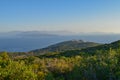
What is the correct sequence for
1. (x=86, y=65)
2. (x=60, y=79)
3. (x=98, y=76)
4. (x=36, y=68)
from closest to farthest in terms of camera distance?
(x=60, y=79)
(x=98, y=76)
(x=86, y=65)
(x=36, y=68)

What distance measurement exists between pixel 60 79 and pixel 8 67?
10.0 ft

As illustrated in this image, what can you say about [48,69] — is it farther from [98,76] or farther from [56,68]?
[98,76]

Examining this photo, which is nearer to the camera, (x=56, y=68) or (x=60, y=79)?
(x=60, y=79)

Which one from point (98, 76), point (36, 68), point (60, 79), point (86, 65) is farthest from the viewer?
point (36, 68)

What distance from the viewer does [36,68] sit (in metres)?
21.2

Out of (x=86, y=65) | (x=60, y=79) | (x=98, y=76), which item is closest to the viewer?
(x=60, y=79)

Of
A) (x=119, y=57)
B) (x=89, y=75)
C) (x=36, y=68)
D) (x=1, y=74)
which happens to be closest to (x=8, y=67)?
(x=1, y=74)

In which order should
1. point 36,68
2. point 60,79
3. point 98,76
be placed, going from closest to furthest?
1. point 60,79
2. point 98,76
3. point 36,68

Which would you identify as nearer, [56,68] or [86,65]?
[86,65]

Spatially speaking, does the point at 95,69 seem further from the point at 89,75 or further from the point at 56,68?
the point at 56,68

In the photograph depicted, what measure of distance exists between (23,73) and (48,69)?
4.25 m

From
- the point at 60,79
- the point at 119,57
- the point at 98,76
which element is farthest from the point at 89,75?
the point at 119,57

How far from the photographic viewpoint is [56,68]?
855 inches

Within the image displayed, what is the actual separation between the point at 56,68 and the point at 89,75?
360 centimetres
